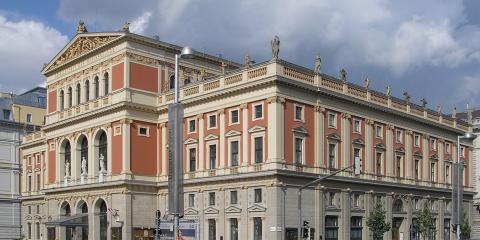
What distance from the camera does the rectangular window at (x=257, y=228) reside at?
58719mm

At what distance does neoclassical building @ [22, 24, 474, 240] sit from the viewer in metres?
59.1

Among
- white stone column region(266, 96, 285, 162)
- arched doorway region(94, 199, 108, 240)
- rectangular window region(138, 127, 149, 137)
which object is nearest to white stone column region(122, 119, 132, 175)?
rectangular window region(138, 127, 149, 137)

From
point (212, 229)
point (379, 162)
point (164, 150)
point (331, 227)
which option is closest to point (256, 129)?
point (212, 229)

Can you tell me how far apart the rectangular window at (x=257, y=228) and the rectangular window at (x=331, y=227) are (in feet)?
21.1

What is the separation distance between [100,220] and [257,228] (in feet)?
65.3

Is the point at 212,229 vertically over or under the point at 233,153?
under

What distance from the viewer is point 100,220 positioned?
234ft

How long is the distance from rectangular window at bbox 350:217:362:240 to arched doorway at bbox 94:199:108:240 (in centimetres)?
2466

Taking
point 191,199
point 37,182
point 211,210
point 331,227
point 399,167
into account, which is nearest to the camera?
point 331,227

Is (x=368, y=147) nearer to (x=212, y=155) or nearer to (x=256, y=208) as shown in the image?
(x=256, y=208)

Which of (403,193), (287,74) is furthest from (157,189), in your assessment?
(403,193)

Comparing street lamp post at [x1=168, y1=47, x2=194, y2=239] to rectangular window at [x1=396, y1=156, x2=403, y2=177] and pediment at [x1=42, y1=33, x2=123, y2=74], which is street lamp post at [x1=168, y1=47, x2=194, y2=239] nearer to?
pediment at [x1=42, y1=33, x2=123, y2=74]

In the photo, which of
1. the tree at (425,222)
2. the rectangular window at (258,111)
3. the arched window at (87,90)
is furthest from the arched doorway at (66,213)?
the tree at (425,222)

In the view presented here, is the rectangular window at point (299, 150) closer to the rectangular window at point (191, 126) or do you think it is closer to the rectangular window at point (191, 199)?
the rectangular window at point (191, 126)
